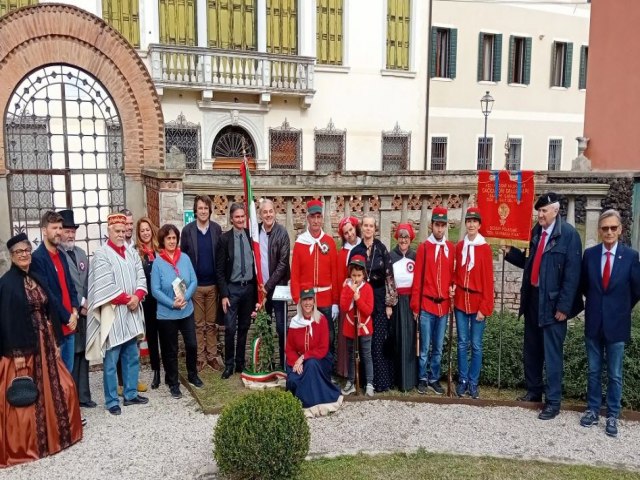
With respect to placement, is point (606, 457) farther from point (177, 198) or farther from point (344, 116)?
point (344, 116)

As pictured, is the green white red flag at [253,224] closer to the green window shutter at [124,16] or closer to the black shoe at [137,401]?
the black shoe at [137,401]

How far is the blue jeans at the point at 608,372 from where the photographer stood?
5.14 m

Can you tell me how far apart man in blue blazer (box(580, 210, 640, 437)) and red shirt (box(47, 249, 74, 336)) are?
4.79 m

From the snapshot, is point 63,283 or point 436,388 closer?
point 63,283

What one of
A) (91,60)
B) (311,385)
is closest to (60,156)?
(91,60)

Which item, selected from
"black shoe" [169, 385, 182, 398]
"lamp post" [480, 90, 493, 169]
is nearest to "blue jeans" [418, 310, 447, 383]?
"black shoe" [169, 385, 182, 398]

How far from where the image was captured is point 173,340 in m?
5.91

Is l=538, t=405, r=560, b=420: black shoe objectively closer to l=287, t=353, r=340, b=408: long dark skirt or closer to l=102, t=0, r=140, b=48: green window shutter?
l=287, t=353, r=340, b=408: long dark skirt

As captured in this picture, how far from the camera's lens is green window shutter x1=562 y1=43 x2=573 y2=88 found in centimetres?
2295

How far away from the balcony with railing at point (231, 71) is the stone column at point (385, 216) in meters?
9.98

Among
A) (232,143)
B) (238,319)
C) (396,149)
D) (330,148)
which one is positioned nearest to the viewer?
(238,319)

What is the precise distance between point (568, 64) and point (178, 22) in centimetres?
1576

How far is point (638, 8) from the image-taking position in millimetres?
13070

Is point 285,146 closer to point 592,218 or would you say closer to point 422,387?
point 592,218
